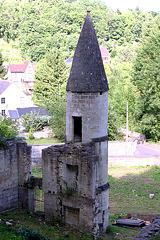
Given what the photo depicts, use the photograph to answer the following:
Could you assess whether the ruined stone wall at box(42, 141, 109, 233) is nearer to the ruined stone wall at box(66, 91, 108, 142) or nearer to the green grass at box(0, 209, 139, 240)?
the green grass at box(0, 209, 139, 240)

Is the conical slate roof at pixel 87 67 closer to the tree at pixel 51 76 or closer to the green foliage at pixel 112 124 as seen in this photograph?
the green foliage at pixel 112 124

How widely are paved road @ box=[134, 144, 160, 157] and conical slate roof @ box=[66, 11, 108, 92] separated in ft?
64.5

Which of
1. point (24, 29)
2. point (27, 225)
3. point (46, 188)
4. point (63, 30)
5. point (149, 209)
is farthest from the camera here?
point (63, 30)

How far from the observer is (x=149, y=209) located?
2314cm

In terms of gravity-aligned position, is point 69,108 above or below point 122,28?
below

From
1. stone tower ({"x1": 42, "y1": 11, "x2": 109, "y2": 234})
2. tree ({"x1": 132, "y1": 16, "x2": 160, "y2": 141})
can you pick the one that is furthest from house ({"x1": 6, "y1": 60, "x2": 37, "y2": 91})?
stone tower ({"x1": 42, "y1": 11, "x2": 109, "y2": 234})

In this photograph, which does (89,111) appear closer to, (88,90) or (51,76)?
(88,90)

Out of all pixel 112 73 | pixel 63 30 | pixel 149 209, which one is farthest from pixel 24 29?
pixel 149 209

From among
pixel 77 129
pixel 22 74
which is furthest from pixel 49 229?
pixel 22 74

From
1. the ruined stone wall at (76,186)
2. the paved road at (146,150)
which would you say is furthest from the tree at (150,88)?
the ruined stone wall at (76,186)

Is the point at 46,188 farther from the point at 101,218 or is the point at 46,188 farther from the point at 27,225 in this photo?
the point at 101,218

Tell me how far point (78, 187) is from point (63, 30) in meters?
109

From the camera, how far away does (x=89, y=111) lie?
17.3 m

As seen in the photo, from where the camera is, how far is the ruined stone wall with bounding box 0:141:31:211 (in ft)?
59.8
